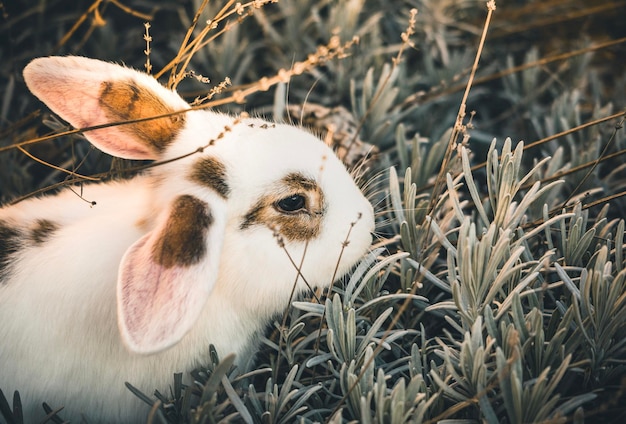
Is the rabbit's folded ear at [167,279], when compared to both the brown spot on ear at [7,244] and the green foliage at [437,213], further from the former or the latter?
the brown spot on ear at [7,244]

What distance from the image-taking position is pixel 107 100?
1916mm

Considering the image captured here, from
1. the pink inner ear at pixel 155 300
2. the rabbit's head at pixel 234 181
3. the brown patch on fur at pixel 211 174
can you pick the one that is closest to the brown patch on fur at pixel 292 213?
the rabbit's head at pixel 234 181

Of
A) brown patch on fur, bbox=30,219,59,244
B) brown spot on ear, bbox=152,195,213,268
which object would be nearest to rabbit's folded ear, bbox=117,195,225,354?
brown spot on ear, bbox=152,195,213,268

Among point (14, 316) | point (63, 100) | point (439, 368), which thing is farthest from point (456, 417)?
point (63, 100)

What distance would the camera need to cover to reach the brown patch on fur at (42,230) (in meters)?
1.94

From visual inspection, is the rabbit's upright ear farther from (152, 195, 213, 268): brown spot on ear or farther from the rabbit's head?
(152, 195, 213, 268): brown spot on ear

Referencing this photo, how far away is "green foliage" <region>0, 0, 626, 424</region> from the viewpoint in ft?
5.83

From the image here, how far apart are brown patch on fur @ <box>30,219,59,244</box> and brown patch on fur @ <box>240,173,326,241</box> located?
2.10 ft

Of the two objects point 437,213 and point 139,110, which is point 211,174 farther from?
point 437,213

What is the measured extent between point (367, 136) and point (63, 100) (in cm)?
151

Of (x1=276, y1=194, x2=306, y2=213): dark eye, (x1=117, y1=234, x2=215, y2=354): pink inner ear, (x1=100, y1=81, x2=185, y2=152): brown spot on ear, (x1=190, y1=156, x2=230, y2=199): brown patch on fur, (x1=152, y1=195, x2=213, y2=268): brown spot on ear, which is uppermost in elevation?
(x1=100, y1=81, x2=185, y2=152): brown spot on ear

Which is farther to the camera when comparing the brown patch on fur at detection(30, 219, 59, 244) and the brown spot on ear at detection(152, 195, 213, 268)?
the brown patch on fur at detection(30, 219, 59, 244)

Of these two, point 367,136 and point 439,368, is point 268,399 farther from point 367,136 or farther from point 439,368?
point 367,136

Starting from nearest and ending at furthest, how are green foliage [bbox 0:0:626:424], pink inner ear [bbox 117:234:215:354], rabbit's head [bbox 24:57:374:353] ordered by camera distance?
pink inner ear [bbox 117:234:215:354]
green foliage [bbox 0:0:626:424]
rabbit's head [bbox 24:57:374:353]
